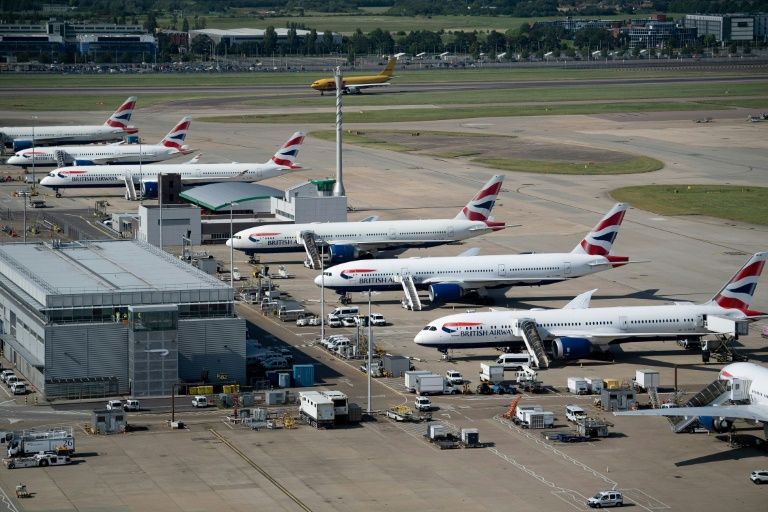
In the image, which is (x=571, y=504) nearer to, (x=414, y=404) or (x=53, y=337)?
(x=414, y=404)

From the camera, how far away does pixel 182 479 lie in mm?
82062

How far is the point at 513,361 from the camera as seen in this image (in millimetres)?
108062

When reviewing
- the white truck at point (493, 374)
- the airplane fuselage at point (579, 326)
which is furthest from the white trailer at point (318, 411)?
the airplane fuselage at point (579, 326)

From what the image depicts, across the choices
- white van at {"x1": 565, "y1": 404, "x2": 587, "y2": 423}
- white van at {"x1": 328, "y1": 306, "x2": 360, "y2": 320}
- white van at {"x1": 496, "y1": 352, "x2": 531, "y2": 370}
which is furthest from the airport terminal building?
white van at {"x1": 565, "y1": 404, "x2": 587, "y2": 423}

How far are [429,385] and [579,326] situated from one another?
14016 millimetres

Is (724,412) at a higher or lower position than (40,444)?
higher

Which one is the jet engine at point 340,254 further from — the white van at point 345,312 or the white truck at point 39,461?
the white truck at point 39,461

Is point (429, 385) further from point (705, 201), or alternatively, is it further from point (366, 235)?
point (705, 201)

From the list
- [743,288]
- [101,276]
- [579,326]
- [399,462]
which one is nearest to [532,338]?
[579,326]

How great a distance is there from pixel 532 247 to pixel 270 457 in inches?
2919

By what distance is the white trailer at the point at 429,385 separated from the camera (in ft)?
333

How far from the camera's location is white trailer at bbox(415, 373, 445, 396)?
101 metres

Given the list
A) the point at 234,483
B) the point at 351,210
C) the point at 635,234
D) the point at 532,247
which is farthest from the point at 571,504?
the point at 351,210

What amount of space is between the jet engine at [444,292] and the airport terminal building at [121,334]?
2308cm
